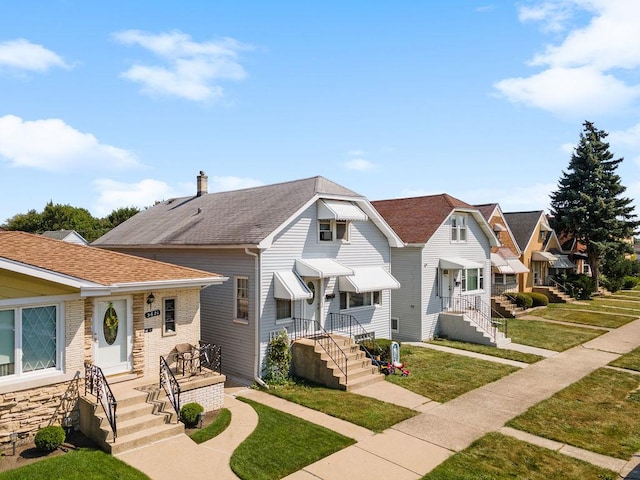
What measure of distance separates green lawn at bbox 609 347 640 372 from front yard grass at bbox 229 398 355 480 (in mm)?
14234

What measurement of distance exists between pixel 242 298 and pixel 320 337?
3574 mm

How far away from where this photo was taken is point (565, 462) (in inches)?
408

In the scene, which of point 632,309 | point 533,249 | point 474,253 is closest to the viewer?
point 474,253

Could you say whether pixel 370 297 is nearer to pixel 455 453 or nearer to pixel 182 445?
pixel 455 453

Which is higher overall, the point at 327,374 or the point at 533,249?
the point at 533,249

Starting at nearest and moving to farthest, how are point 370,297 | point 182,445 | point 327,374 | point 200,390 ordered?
1. point 182,445
2. point 200,390
3. point 327,374
4. point 370,297

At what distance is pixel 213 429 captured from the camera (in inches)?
460

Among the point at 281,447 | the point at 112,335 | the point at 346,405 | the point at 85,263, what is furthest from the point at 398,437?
the point at 85,263

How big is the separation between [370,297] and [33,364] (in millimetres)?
13544

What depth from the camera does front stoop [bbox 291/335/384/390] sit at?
15.4 metres

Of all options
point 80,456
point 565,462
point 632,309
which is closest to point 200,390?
point 80,456

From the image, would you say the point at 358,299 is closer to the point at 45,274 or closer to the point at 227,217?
the point at 227,217

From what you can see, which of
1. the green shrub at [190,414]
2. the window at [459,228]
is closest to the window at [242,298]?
the green shrub at [190,414]

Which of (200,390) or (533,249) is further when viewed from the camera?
(533,249)
